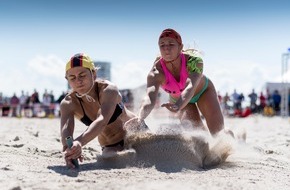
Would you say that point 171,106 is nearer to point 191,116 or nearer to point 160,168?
point 160,168

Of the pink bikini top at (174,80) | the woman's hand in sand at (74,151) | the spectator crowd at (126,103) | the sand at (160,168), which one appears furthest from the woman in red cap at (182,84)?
the spectator crowd at (126,103)

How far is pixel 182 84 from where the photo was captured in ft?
14.4

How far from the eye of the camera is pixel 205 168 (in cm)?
379

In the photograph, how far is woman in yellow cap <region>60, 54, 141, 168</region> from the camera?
3.54 metres

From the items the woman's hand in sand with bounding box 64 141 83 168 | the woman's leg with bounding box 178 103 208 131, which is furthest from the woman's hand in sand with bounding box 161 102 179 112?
the woman's leg with bounding box 178 103 208 131

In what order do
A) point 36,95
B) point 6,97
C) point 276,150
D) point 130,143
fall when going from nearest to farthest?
point 130,143 → point 276,150 → point 36,95 → point 6,97

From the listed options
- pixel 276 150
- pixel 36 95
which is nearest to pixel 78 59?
pixel 276 150

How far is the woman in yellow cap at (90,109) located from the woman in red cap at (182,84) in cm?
29

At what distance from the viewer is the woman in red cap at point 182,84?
4066mm

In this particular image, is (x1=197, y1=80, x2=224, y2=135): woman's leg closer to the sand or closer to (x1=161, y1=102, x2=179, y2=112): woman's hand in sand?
the sand

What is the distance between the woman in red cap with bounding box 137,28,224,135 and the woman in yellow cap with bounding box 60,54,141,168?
29 centimetres

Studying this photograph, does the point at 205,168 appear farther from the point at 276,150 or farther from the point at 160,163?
the point at 276,150

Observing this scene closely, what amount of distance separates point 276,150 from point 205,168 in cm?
194

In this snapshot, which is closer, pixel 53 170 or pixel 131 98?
pixel 53 170
